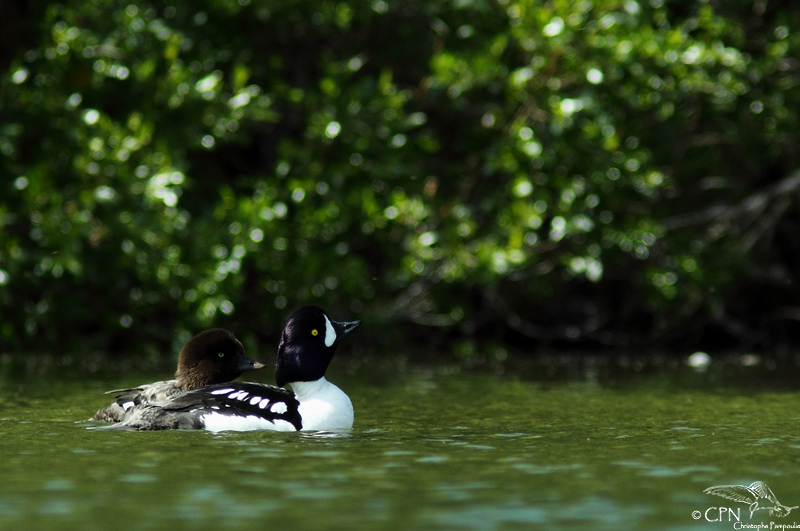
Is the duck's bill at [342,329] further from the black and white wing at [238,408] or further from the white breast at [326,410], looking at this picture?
the black and white wing at [238,408]

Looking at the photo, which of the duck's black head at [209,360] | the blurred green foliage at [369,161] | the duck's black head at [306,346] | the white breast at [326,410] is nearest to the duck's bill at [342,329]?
the duck's black head at [306,346]

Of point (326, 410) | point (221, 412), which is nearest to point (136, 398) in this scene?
point (221, 412)

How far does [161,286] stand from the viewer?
11.7 m

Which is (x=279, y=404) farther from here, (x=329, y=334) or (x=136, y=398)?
(x=136, y=398)

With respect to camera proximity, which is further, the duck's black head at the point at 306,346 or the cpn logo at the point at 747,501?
the duck's black head at the point at 306,346

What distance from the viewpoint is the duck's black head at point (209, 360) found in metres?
7.75

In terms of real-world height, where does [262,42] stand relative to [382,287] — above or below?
above

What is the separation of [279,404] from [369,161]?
6.00m

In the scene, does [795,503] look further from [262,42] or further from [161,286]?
[262,42]

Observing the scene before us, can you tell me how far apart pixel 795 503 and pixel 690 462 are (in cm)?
95

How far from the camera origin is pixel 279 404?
673 cm

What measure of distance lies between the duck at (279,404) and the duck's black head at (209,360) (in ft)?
2.14

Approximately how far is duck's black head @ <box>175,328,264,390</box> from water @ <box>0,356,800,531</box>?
673 millimetres

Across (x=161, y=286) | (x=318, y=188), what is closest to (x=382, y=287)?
(x=318, y=188)
